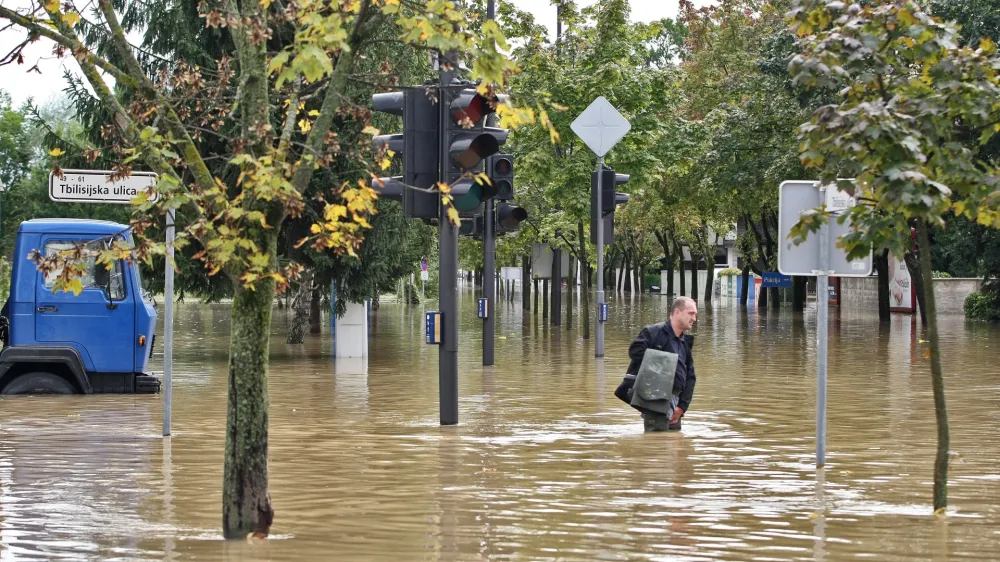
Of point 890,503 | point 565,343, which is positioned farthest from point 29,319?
point 565,343

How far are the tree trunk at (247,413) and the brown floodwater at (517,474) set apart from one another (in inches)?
7.8

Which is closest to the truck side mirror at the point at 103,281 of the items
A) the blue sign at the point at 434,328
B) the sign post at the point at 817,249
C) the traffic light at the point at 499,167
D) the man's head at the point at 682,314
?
the traffic light at the point at 499,167

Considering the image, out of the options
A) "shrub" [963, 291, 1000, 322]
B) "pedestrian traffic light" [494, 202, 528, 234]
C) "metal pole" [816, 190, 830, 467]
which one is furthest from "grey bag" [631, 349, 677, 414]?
"shrub" [963, 291, 1000, 322]

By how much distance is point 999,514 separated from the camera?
831cm

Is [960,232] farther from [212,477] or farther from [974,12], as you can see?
[212,477]

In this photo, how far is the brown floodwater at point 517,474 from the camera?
7512 mm

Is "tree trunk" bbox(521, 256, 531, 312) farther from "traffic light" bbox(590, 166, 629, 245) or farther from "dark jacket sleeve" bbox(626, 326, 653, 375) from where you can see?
"dark jacket sleeve" bbox(626, 326, 653, 375)

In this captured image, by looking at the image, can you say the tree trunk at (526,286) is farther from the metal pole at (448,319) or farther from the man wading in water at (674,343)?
the man wading in water at (674,343)

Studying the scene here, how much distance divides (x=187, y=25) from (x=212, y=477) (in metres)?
16.5

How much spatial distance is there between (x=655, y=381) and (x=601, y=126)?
13251mm

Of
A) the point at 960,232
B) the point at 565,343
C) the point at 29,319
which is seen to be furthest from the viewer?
the point at 960,232

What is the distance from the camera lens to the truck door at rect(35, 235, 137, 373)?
1675 cm

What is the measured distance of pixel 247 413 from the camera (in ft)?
24.1

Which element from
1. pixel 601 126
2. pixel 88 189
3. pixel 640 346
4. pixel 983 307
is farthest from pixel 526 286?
pixel 88 189
